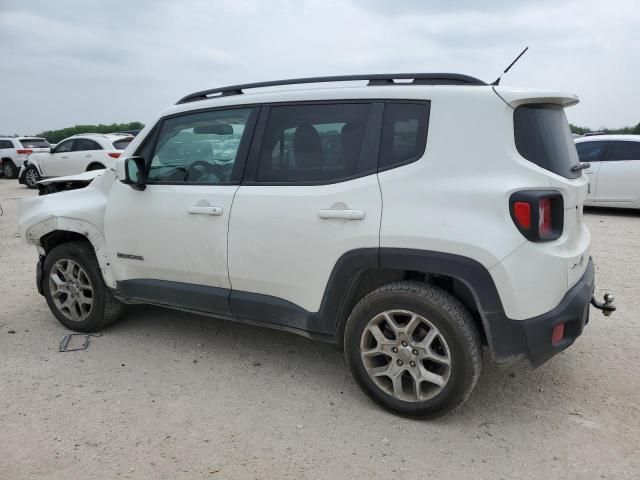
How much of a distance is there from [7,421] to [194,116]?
7.27 ft

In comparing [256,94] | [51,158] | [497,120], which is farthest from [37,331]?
[51,158]

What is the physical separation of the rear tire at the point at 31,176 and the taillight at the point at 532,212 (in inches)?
655

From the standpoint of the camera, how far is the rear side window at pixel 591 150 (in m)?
9.61

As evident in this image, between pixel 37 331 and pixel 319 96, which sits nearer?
pixel 319 96

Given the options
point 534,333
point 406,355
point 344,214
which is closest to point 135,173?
point 344,214

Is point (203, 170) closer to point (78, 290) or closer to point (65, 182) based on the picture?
point (78, 290)

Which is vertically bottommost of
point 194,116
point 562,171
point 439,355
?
point 439,355

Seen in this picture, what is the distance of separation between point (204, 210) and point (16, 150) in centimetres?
1969

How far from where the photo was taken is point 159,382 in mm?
3338

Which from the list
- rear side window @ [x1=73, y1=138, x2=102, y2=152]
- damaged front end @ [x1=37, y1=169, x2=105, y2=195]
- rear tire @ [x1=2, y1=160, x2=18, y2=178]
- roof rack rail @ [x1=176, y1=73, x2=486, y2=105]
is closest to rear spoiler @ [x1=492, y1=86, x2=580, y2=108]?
roof rack rail @ [x1=176, y1=73, x2=486, y2=105]

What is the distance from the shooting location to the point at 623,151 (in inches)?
370

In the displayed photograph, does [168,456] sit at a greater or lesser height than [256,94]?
lesser

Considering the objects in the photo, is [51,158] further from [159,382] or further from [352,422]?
[352,422]

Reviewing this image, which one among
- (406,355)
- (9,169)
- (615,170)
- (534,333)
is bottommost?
(9,169)
